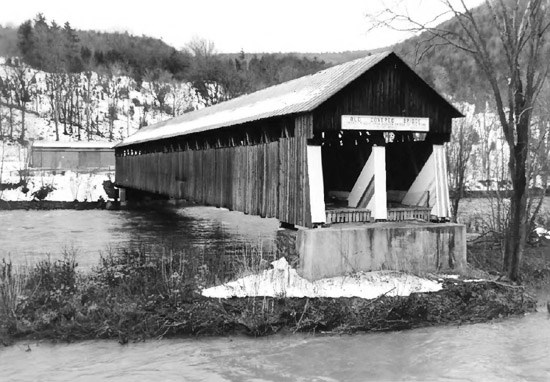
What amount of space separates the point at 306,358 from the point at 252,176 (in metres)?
5.82

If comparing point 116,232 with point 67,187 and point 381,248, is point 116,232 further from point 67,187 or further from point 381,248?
point 67,187

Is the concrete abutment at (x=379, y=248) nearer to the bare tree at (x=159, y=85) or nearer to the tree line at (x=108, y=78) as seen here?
the tree line at (x=108, y=78)

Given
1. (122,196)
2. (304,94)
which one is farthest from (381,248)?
(122,196)

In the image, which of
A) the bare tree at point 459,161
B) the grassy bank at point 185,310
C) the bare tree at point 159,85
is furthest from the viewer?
the bare tree at point 159,85

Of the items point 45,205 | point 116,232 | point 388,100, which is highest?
point 388,100

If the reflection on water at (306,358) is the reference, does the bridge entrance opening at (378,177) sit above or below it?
above

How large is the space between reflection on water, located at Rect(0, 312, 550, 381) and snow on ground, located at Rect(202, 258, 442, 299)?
0.82m

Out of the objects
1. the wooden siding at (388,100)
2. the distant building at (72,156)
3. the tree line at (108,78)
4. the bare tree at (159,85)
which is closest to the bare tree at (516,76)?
the wooden siding at (388,100)

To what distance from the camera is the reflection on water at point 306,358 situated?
6.77 m

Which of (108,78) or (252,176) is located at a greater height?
(108,78)

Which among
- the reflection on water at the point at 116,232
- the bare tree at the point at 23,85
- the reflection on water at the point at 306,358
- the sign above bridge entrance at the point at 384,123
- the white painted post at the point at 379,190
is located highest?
the bare tree at the point at 23,85

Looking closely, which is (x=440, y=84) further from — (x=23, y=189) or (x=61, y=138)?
(x=23, y=189)

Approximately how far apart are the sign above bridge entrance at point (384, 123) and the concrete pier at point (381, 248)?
1.68 metres

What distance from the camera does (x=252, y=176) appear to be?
12.6m
